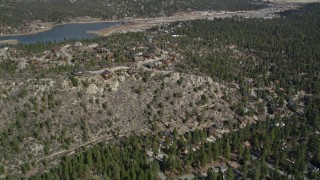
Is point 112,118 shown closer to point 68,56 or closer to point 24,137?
point 24,137

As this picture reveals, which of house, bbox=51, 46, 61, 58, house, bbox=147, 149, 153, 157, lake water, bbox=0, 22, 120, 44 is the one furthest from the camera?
lake water, bbox=0, 22, 120, 44

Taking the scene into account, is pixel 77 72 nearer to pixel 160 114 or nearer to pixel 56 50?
pixel 56 50

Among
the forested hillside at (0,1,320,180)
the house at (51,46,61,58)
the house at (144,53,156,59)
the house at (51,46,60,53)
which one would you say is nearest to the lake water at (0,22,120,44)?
the forested hillside at (0,1,320,180)

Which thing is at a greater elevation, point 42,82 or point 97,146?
point 42,82

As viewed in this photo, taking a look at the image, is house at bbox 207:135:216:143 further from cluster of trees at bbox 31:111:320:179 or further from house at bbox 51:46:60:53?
house at bbox 51:46:60:53

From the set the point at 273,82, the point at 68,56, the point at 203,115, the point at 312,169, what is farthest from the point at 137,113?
the point at 273,82

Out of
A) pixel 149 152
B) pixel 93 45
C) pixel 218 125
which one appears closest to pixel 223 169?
pixel 149 152

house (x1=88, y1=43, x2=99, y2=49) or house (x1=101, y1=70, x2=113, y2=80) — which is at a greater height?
house (x1=88, y1=43, x2=99, y2=49)

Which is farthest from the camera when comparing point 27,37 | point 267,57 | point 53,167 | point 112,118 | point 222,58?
point 27,37
